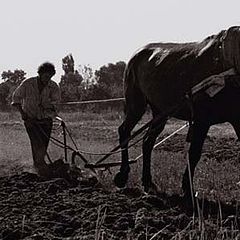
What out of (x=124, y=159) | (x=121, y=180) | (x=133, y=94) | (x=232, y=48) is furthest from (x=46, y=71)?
(x=232, y=48)

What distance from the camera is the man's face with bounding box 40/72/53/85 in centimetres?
1025

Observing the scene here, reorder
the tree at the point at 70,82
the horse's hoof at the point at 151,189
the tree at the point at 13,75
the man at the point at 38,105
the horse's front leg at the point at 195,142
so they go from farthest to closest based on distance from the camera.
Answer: the tree at the point at 13,75 → the tree at the point at 70,82 → the man at the point at 38,105 → the horse's hoof at the point at 151,189 → the horse's front leg at the point at 195,142

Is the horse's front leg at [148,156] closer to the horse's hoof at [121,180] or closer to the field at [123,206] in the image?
the field at [123,206]

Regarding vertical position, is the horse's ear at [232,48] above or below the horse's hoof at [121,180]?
above

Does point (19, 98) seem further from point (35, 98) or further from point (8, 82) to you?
point (8, 82)

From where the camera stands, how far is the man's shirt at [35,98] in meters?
10.4

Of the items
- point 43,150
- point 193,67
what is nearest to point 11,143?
point 43,150

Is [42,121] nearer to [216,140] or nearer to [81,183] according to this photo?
[81,183]

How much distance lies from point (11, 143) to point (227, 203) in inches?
404

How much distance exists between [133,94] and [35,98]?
1389mm

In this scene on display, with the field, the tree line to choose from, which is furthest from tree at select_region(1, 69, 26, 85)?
the field

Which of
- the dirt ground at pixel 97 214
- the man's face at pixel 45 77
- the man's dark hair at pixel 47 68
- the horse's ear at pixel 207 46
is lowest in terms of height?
the dirt ground at pixel 97 214

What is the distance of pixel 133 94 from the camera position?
1009cm

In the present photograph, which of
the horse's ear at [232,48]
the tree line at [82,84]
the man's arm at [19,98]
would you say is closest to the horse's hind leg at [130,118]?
the man's arm at [19,98]
